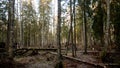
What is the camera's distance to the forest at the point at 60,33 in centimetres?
1511

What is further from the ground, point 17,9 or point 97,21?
point 17,9

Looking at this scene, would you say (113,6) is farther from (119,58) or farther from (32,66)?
(32,66)

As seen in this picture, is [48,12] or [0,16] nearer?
[0,16]

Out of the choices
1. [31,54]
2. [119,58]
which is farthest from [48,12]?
[119,58]

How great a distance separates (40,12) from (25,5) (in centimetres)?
577

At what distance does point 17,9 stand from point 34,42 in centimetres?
2149

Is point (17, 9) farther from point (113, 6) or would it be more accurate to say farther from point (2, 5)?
point (113, 6)

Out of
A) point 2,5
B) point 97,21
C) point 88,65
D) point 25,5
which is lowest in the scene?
point 88,65

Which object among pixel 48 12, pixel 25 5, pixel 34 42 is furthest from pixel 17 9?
pixel 34 42

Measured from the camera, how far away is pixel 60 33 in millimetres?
15445

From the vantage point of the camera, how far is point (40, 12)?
53.7 metres

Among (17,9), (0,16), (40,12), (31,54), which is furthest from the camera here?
(40,12)

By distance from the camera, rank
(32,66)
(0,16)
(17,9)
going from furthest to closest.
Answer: (17,9)
(0,16)
(32,66)

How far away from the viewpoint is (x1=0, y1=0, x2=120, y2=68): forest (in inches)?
595
